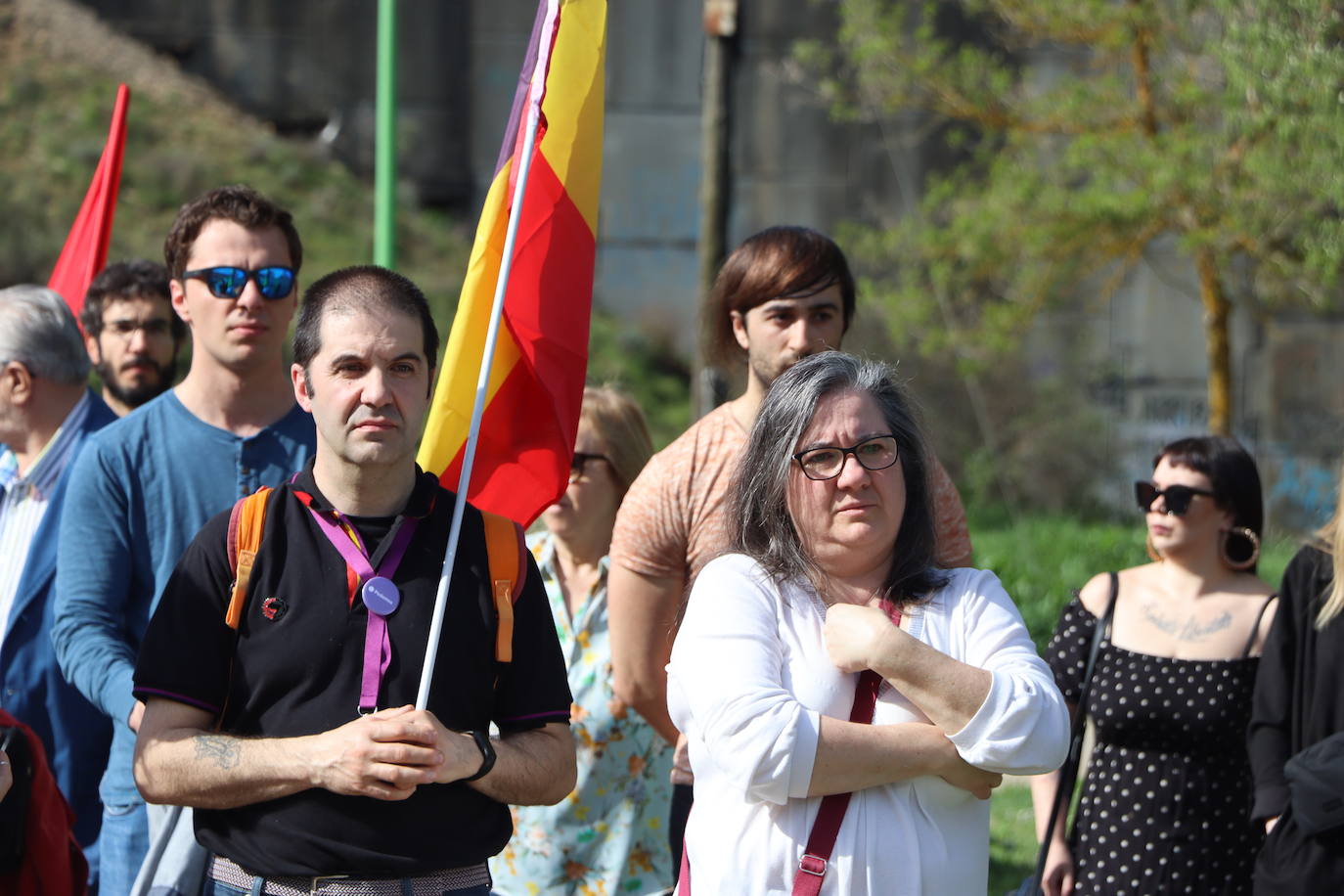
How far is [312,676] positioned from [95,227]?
3.50 meters

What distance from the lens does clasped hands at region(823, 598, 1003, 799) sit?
103 inches

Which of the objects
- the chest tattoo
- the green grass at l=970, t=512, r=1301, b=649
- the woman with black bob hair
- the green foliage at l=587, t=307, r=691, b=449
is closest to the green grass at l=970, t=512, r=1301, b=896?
the green grass at l=970, t=512, r=1301, b=649

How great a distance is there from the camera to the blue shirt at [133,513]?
11.2ft

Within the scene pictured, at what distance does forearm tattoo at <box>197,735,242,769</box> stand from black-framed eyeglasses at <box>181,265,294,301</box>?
1.35m

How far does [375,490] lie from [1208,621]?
8.30 ft

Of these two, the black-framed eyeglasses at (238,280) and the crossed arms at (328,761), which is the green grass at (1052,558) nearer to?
the black-framed eyeglasses at (238,280)

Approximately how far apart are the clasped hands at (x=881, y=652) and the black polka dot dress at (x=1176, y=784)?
5.55 feet

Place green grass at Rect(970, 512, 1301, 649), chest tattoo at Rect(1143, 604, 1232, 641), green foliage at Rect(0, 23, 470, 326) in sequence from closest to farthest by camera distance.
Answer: chest tattoo at Rect(1143, 604, 1232, 641), green grass at Rect(970, 512, 1301, 649), green foliage at Rect(0, 23, 470, 326)

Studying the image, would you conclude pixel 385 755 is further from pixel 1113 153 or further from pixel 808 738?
pixel 1113 153

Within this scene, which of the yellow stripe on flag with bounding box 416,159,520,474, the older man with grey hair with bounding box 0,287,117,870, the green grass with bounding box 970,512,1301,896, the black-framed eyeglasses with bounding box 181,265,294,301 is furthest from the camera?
the green grass with bounding box 970,512,1301,896

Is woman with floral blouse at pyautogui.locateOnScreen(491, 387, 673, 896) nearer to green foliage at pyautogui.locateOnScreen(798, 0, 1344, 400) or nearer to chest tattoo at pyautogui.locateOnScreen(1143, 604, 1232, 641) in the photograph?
chest tattoo at pyautogui.locateOnScreen(1143, 604, 1232, 641)

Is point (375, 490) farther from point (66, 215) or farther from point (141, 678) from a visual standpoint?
point (66, 215)

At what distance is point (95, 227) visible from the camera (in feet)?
18.5

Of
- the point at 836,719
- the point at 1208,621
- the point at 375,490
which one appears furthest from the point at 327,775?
the point at 1208,621
